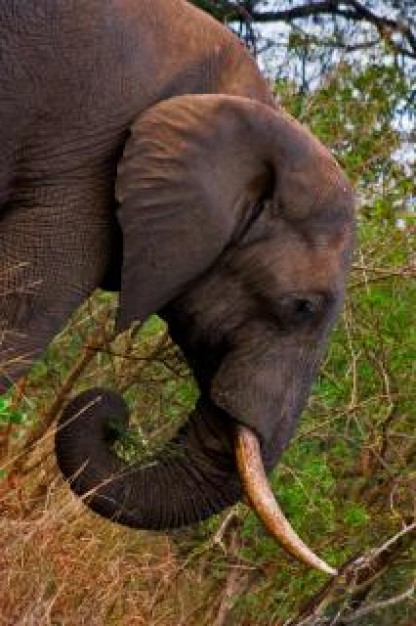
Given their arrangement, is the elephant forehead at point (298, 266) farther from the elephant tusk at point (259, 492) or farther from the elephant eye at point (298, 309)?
the elephant tusk at point (259, 492)

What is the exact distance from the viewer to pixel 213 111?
5012 mm

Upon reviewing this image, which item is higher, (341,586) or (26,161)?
(26,161)

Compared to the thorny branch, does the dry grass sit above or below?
above

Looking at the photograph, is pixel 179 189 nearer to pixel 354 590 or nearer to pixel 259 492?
pixel 259 492

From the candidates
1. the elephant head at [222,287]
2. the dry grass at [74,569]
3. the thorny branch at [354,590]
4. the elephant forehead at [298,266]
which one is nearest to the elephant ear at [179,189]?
the elephant head at [222,287]

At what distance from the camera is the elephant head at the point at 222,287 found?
5012mm

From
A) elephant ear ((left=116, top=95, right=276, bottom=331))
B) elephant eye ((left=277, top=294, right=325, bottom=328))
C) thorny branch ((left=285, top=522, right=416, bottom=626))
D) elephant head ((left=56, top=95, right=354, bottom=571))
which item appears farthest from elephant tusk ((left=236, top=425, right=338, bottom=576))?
thorny branch ((left=285, top=522, right=416, bottom=626))

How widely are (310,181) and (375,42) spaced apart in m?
3.99

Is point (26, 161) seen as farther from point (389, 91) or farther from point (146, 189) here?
point (389, 91)

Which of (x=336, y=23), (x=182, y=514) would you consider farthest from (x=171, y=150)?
(x=336, y=23)

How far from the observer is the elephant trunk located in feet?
17.5

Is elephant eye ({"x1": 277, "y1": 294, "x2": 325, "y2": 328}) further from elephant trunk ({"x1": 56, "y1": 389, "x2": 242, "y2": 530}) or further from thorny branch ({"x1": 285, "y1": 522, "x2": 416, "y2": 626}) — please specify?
thorny branch ({"x1": 285, "y1": 522, "x2": 416, "y2": 626})

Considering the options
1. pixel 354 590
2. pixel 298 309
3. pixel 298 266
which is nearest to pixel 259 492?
pixel 298 309

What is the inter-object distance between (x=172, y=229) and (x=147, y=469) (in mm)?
787
